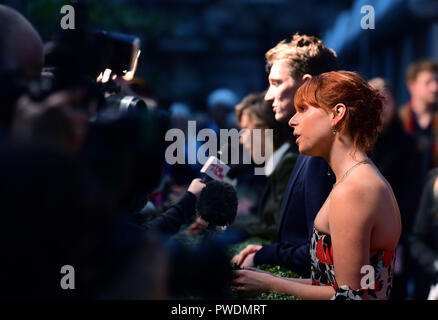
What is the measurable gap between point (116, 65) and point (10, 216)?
50.9 inches

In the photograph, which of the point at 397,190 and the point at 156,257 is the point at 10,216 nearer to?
the point at 156,257

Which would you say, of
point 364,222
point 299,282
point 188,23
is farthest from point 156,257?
point 188,23

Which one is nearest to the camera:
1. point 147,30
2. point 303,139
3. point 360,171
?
point 360,171

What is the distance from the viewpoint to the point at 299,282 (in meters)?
2.67

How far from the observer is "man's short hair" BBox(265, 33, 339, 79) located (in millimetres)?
3176

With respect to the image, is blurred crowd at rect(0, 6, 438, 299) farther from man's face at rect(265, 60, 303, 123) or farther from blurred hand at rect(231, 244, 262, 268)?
man's face at rect(265, 60, 303, 123)

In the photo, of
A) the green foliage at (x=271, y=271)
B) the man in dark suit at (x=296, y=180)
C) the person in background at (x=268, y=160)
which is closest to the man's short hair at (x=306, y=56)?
the man in dark suit at (x=296, y=180)

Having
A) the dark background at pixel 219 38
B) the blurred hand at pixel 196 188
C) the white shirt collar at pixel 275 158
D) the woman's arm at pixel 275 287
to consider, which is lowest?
the woman's arm at pixel 275 287

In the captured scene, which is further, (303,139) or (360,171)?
(303,139)

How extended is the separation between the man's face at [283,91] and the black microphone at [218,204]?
26.2 inches

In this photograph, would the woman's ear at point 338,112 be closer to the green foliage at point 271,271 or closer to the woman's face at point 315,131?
the woman's face at point 315,131

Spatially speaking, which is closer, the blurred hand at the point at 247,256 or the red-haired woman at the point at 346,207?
the red-haired woman at the point at 346,207

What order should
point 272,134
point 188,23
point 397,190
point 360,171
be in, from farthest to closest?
point 188,23 → point 397,190 → point 272,134 → point 360,171

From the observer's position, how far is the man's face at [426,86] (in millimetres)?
6246
